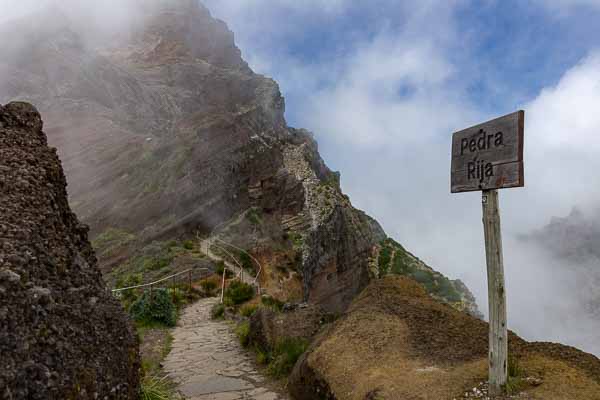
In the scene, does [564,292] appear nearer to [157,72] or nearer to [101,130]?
[157,72]

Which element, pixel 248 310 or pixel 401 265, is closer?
pixel 248 310

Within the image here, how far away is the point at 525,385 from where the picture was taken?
457cm

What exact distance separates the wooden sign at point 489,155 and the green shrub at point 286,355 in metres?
3.48

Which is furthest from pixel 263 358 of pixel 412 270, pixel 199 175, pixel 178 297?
pixel 412 270

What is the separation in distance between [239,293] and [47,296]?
12390 mm

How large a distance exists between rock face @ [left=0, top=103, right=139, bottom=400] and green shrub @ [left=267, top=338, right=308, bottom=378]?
307 cm

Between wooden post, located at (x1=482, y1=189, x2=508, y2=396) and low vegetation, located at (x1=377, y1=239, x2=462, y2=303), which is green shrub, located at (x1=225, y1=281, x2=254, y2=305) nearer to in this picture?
wooden post, located at (x1=482, y1=189, x2=508, y2=396)

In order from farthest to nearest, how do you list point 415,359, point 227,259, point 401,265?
point 401,265 < point 227,259 < point 415,359

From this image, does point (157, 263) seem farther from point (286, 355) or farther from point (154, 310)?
point (286, 355)

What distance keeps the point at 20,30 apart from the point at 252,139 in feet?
104

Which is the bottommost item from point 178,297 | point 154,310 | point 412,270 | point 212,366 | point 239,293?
point 212,366

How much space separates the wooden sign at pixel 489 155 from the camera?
14.6ft

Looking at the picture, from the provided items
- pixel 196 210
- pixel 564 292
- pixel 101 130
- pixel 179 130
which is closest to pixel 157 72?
pixel 101 130

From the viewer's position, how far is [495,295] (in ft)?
15.3
